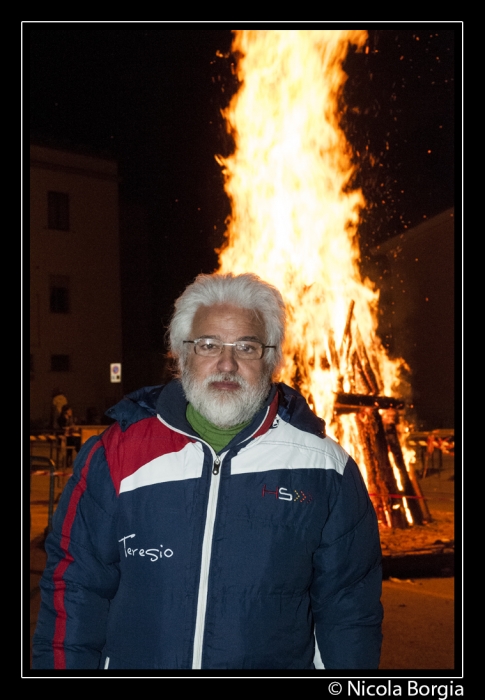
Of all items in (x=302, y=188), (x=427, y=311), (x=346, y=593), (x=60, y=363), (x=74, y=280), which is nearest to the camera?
(x=346, y=593)

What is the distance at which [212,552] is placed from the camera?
197cm

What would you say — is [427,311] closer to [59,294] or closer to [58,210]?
[59,294]

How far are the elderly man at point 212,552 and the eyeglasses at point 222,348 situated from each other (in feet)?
0.57

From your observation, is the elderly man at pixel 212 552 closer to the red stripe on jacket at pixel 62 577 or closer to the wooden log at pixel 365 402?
the red stripe on jacket at pixel 62 577

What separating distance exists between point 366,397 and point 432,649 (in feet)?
11.4

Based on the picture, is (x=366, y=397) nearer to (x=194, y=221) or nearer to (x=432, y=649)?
(x=432, y=649)

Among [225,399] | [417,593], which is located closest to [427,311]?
[417,593]

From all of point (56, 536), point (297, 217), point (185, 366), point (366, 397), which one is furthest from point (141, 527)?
point (297, 217)

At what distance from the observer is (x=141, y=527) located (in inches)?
80.0

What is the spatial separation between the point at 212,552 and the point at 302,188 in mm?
8639

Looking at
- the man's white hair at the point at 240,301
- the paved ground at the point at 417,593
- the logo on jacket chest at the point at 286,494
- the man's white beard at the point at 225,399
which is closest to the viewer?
the logo on jacket chest at the point at 286,494

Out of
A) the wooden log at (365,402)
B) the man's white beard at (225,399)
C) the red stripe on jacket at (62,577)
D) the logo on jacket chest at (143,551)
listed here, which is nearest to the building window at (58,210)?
Result: the wooden log at (365,402)

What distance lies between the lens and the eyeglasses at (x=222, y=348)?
2338mm

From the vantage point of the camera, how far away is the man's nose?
231 centimetres
